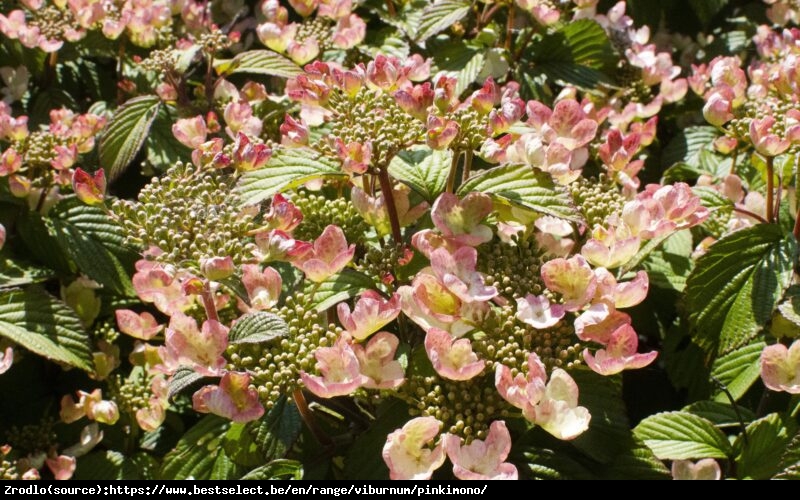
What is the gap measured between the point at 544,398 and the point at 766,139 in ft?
1.51

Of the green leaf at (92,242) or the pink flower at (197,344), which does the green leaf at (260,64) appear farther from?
the pink flower at (197,344)

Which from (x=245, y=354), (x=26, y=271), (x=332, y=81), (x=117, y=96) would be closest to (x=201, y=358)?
(x=245, y=354)

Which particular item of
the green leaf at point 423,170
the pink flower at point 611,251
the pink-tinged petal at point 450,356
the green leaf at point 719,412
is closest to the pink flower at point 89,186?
the green leaf at point 423,170

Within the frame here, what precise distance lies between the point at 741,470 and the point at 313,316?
536 millimetres

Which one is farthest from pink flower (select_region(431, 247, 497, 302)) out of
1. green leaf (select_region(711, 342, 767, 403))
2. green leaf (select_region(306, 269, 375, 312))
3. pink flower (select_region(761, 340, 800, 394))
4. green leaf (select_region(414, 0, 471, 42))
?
green leaf (select_region(414, 0, 471, 42))

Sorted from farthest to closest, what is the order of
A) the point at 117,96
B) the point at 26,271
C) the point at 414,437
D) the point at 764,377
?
the point at 117,96, the point at 26,271, the point at 764,377, the point at 414,437

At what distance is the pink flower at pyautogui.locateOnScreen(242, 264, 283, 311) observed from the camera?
0.86 meters

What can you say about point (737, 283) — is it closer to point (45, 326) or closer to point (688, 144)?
point (688, 144)

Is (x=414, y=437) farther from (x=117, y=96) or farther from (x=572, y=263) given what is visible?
(x=117, y=96)

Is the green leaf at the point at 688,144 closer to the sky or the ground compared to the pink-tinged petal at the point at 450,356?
closer to the ground

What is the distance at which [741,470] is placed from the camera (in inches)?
37.9

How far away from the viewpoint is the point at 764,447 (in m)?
0.94

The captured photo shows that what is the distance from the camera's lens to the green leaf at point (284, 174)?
2.97 feet

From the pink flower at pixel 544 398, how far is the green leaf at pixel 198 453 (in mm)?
386
